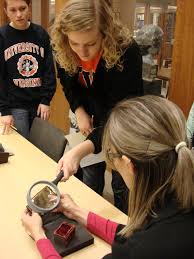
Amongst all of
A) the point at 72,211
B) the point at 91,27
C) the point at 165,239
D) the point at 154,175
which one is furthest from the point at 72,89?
the point at 165,239

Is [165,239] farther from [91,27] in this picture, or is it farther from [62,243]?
[91,27]

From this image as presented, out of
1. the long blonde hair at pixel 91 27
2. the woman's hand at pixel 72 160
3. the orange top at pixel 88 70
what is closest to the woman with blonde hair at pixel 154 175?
the woman's hand at pixel 72 160

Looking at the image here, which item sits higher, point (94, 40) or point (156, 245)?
point (94, 40)

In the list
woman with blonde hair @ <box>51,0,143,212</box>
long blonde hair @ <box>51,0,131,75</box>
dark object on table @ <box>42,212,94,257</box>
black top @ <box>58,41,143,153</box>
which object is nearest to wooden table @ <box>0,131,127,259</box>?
dark object on table @ <box>42,212,94,257</box>

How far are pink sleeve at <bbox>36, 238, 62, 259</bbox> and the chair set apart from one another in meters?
0.83

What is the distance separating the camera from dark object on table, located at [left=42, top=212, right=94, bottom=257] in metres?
1.10

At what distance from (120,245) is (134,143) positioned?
10.5 inches

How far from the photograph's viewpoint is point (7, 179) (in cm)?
159

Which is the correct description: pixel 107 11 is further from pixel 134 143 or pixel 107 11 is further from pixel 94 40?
pixel 134 143

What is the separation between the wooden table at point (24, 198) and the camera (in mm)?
1128

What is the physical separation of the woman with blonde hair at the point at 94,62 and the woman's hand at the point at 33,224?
25 cm

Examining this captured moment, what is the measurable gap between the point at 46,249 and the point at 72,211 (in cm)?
22

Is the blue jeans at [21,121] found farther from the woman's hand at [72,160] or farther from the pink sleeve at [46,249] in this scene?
the pink sleeve at [46,249]

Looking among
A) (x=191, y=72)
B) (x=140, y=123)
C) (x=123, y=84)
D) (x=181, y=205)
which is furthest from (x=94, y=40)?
(x=191, y=72)
